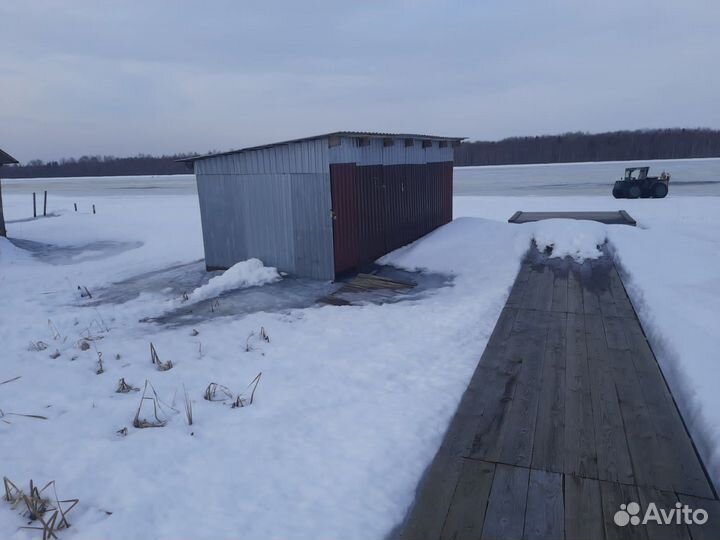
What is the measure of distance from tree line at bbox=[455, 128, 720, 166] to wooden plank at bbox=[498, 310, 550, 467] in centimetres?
8833

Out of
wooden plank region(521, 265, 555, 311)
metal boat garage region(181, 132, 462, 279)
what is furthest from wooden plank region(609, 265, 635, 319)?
metal boat garage region(181, 132, 462, 279)

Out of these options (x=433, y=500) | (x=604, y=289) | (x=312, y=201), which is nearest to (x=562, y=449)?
(x=433, y=500)

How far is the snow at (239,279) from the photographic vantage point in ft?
32.9

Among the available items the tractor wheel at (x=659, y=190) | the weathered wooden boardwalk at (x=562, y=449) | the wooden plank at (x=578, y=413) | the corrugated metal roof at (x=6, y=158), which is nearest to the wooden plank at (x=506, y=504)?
the weathered wooden boardwalk at (x=562, y=449)

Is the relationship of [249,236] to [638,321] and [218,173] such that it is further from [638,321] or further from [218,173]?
[638,321]

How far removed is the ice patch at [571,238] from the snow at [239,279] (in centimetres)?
723

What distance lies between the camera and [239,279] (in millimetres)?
10789

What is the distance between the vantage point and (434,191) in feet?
50.5

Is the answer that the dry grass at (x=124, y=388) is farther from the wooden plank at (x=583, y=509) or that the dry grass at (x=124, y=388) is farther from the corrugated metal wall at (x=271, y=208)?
the corrugated metal wall at (x=271, y=208)

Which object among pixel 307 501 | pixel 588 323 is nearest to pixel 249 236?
pixel 588 323

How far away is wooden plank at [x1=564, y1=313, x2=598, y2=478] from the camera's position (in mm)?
3922

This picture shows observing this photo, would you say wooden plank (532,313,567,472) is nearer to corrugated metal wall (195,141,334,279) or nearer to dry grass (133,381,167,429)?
dry grass (133,381,167,429)

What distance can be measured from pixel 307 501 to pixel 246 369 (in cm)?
273

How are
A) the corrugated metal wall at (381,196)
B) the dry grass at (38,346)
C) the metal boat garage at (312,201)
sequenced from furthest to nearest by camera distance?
the corrugated metal wall at (381,196)
the metal boat garage at (312,201)
the dry grass at (38,346)
